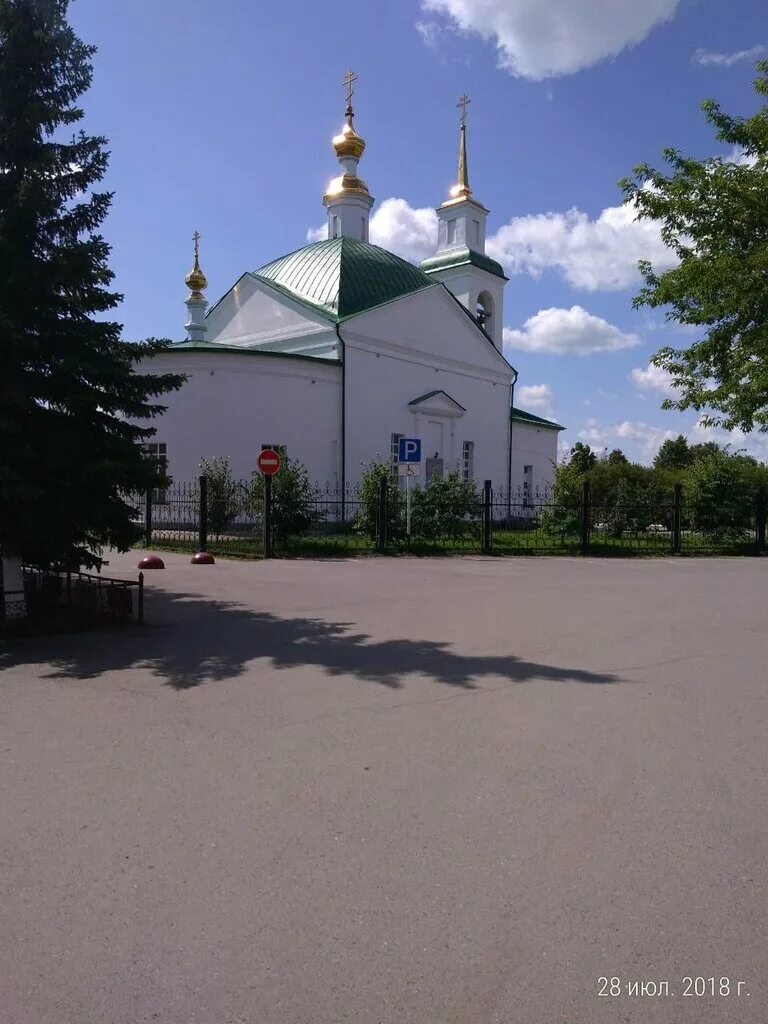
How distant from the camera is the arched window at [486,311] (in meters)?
39.0

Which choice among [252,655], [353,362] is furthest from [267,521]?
[353,362]

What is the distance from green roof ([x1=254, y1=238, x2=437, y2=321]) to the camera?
28906 millimetres

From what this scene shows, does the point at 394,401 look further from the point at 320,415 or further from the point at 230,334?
the point at 230,334

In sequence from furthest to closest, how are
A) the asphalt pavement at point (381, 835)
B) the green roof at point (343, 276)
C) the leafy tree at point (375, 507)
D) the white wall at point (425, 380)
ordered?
the green roof at point (343, 276)
the white wall at point (425, 380)
the leafy tree at point (375, 507)
the asphalt pavement at point (381, 835)

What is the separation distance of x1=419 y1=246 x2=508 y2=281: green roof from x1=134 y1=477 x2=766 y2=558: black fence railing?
1800 cm

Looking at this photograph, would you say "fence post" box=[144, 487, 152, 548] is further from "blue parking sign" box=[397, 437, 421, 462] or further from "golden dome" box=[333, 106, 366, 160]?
"golden dome" box=[333, 106, 366, 160]

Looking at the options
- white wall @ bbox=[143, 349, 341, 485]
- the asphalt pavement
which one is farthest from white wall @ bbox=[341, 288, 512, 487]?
the asphalt pavement

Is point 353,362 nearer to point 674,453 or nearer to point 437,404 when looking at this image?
point 437,404

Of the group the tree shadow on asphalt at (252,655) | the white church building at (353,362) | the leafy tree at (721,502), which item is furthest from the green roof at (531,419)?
the tree shadow on asphalt at (252,655)

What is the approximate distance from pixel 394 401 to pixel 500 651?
22.6 meters

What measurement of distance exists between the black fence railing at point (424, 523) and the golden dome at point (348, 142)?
19.8 metres

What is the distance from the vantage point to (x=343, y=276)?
29.5 metres

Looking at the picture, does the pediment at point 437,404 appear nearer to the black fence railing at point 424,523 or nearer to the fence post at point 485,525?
the black fence railing at point 424,523

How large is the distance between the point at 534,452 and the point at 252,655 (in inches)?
1343
